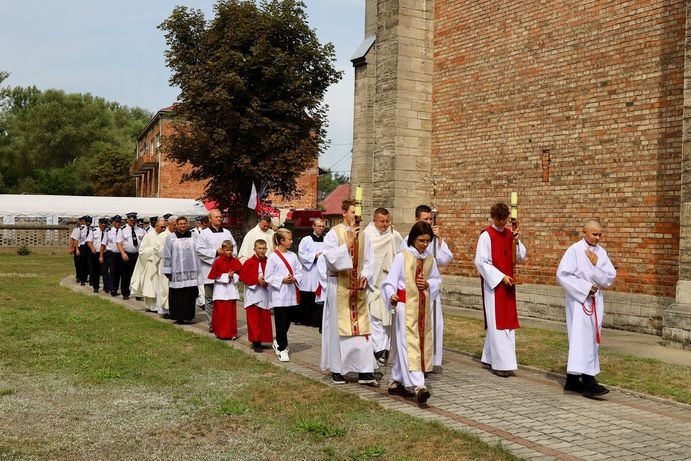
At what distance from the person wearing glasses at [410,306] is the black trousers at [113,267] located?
1176 centimetres

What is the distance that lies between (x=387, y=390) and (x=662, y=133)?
23.1 feet

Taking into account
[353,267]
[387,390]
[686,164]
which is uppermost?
[686,164]

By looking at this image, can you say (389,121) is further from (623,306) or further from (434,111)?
(623,306)

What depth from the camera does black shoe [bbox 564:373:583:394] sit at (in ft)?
26.0

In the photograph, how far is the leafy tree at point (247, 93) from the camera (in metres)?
29.5

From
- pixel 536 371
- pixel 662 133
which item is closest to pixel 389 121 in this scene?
pixel 662 133

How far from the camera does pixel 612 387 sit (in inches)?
319

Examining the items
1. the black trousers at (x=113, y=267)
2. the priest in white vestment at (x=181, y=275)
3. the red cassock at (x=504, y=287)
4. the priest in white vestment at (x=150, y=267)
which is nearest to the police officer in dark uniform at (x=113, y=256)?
the black trousers at (x=113, y=267)

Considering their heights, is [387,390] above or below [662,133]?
below

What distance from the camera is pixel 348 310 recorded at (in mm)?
8406

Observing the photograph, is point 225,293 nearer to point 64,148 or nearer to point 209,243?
point 209,243

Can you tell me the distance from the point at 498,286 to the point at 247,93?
2213cm

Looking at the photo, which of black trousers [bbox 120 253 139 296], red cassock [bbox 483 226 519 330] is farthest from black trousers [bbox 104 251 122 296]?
red cassock [bbox 483 226 519 330]

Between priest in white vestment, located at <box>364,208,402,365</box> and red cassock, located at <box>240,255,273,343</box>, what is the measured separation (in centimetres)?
199
